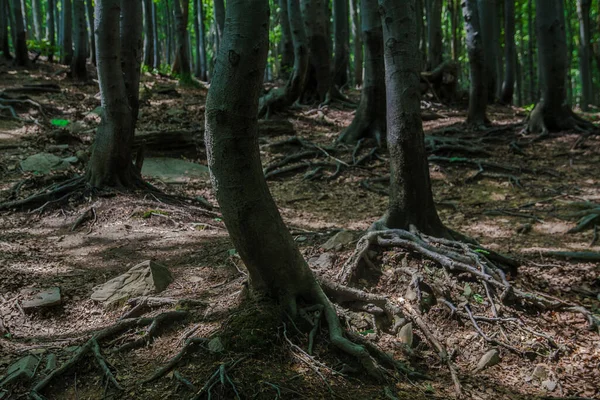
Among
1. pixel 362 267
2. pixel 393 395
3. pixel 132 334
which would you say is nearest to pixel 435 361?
pixel 393 395

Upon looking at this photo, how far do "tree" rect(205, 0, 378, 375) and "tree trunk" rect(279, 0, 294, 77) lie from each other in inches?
610

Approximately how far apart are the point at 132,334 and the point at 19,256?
2.47 meters

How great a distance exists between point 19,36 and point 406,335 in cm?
1646

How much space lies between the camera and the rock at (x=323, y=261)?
4.49 m

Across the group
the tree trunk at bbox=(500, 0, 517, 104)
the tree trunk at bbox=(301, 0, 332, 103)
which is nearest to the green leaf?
the tree trunk at bbox=(301, 0, 332, 103)

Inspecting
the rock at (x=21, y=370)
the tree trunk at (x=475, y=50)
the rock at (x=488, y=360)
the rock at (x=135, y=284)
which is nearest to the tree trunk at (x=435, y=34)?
the tree trunk at (x=475, y=50)

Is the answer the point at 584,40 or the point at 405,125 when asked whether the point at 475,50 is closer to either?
the point at 405,125

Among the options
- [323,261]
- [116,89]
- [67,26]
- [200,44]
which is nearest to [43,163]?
[116,89]

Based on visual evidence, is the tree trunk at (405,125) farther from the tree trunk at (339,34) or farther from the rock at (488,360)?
the tree trunk at (339,34)

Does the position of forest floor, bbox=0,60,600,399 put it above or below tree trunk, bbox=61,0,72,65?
below

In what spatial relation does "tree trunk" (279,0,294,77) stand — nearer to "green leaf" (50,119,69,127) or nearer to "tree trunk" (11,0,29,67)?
"tree trunk" (11,0,29,67)

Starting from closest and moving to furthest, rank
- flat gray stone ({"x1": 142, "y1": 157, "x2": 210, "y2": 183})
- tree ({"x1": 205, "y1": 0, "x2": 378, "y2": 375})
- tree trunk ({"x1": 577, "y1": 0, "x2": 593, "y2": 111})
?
tree ({"x1": 205, "y1": 0, "x2": 378, "y2": 375}), flat gray stone ({"x1": 142, "y1": 157, "x2": 210, "y2": 183}), tree trunk ({"x1": 577, "y1": 0, "x2": 593, "y2": 111})

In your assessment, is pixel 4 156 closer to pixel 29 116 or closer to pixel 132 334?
pixel 29 116

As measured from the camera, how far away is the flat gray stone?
363 inches
